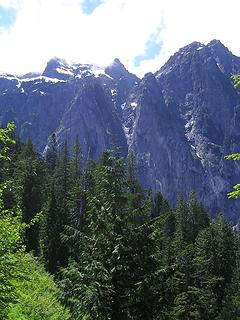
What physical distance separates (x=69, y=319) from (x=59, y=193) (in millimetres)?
52584

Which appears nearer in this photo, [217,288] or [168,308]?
[168,308]

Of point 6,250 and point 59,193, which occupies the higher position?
point 59,193

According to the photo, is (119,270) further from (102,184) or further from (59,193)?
(59,193)

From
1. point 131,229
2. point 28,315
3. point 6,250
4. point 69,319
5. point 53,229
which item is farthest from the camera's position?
point 53,229

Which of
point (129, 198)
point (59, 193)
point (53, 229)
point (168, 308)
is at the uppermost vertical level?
point (59, 193)

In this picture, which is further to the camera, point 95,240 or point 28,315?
point 95,240

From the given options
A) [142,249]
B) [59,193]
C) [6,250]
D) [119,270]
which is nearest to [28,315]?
[119,270]

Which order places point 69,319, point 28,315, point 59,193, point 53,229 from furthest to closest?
point 59,193 < point 53,229 < point 69,319 < point 28,315

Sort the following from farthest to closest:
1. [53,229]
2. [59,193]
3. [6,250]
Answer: [59,193] → [53,229] → [6,250]

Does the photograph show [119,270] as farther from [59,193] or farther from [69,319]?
[59,193]

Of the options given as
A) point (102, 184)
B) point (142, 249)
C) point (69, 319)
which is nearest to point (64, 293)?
point (69, 319)

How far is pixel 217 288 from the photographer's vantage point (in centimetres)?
6012

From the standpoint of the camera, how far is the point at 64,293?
1939cm

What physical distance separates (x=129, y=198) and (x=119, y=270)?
3.34 meters
